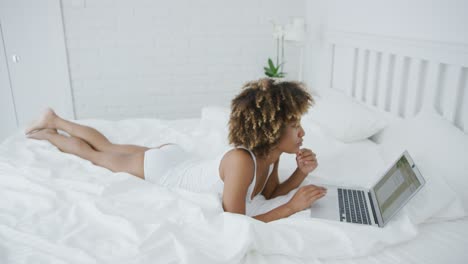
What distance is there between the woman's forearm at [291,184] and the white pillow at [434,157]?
0.38 m

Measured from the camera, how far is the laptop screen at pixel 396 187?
1117mm

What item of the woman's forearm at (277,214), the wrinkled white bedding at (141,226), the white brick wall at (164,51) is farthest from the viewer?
the white brick wall at (164,51)

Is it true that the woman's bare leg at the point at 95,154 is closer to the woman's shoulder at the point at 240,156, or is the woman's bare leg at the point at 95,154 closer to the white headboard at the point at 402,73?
the woman's shoulder at the point at 240,156

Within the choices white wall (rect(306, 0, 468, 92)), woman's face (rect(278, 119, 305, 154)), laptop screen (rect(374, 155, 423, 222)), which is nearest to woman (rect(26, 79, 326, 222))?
woman's face (rect(278, 119, 305, 154))

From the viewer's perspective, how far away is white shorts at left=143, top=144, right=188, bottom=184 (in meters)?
1.49

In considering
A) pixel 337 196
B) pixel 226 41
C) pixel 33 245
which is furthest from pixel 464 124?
pixel 226 41

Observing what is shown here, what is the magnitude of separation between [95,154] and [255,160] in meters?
0.81

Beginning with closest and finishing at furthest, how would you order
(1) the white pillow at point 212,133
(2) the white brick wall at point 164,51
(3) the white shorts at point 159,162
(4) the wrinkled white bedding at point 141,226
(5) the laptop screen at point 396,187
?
(4) the wrinkled white bedding at point 141,226 < (5) the laptop screen at point 396,187 < (3) the white shorts at point 159,162 < (1) the white pillow at point 212,133 < (2) the white brick wall at point 164,51

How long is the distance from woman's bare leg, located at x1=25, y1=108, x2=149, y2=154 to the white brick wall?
1127mm

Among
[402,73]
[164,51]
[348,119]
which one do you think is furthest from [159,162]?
[164,51]

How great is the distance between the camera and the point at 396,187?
1.21 metres

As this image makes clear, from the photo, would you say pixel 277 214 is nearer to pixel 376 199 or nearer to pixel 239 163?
pixel 239 163

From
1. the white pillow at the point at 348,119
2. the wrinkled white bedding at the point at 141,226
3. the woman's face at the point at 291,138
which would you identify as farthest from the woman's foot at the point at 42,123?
the white pillow at the point at 348,119

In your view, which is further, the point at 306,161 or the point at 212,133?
the point at 212,133
